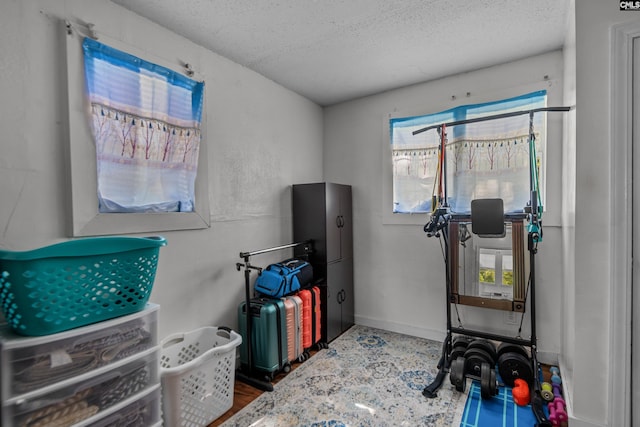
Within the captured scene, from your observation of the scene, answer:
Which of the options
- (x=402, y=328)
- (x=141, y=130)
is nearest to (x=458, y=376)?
(x=402, y=328)

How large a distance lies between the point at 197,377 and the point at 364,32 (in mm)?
2456

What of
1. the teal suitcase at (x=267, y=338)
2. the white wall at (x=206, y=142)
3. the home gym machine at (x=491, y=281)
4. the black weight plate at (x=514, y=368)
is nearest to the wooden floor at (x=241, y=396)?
the teal suitcase at (x=267, y=338)

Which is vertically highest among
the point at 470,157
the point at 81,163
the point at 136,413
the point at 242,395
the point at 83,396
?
the point at 470,157

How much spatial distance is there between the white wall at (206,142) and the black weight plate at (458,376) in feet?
5.55

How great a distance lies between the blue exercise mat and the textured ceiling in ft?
8.15

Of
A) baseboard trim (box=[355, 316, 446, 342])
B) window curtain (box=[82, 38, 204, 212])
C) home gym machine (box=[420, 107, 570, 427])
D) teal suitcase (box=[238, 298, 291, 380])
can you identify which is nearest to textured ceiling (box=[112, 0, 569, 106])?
window curtain (box=[82, 38, 204, 212])

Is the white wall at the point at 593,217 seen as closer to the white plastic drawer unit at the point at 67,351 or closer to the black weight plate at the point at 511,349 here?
the black weight plate at the point at 511,349

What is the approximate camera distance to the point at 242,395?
2.11m

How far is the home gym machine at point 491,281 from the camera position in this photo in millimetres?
2037

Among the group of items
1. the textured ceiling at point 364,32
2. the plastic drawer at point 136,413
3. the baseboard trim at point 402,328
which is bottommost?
the baseboard trim at point 402,328

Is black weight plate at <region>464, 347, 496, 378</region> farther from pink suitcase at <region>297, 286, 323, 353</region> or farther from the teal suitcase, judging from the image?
the teal suitcase

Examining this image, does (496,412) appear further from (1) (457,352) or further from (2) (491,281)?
(2) (491,281)

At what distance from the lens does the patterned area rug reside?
1834 mm

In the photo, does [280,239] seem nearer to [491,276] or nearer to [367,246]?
[367,246]
